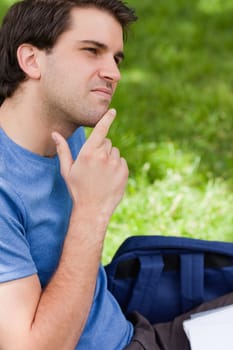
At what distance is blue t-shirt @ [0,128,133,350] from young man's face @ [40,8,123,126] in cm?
17

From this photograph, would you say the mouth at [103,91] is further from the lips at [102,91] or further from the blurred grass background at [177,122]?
the blurred grass background at [177,122]

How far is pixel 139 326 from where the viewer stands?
2.63 metres

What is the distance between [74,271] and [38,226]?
0.21 meters

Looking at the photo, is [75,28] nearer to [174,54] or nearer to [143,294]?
[143,294]

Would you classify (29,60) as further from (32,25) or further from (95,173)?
(95,173)

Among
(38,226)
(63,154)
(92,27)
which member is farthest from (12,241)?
(92,27)

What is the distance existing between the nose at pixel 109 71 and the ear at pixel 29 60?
0.20m

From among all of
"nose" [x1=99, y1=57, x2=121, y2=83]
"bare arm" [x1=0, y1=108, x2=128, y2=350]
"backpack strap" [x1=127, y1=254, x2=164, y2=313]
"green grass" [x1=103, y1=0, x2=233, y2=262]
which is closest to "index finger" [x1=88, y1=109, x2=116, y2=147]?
"bare arm" [x1=0, y1=108, x2=128, y2=350]

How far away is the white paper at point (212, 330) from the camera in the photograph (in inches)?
94.0

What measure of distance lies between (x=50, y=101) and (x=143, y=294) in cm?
88

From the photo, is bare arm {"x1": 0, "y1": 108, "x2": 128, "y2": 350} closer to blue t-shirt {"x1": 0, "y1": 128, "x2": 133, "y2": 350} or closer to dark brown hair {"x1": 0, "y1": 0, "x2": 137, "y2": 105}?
blue t-shirt {"x1": 0, "y1": 128, "x2": 133, "y2": 350}

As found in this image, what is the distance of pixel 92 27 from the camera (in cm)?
239

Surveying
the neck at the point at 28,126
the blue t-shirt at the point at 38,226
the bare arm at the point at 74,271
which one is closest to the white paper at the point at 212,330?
the blue t-shirt at the point at 38,226

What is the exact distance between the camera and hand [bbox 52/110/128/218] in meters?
2.22
